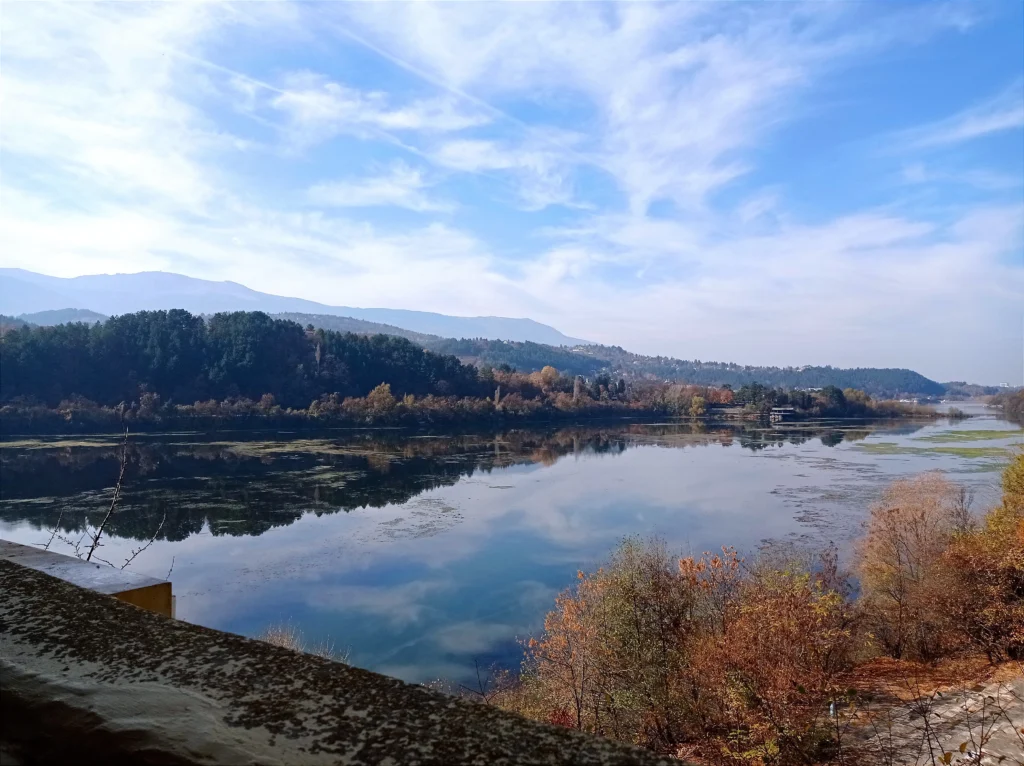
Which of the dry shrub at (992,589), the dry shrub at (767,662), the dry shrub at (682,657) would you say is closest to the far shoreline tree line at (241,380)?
the dry shrub at (682,657)

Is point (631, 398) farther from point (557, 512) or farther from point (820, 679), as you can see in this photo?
point (820, 679)

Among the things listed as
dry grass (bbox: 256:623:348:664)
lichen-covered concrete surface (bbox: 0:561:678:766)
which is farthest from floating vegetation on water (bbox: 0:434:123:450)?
lichen-covered concrete surface (bbox: 0:561:678:766)

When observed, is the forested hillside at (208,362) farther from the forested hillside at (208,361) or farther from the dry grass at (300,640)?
the dry grass at (300,640)

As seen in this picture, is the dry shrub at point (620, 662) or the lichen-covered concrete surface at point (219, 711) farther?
the dry shrub at point (620, 662)

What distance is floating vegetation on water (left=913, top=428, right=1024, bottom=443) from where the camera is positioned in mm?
59094

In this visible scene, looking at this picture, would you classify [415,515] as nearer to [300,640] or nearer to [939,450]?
[300,640]

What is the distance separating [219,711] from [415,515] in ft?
96.6

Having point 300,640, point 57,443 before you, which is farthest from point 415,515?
point 57,443

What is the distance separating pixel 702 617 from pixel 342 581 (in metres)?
11.4

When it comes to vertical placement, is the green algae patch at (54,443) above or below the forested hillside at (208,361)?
below

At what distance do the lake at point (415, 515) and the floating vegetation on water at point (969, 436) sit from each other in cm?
478

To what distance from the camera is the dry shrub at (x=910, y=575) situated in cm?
1582

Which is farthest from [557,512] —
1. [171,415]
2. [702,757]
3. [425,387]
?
[425,387]

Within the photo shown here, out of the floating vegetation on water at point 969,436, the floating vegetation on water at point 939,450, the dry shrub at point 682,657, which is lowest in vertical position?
the dry shrub at point 682,657
